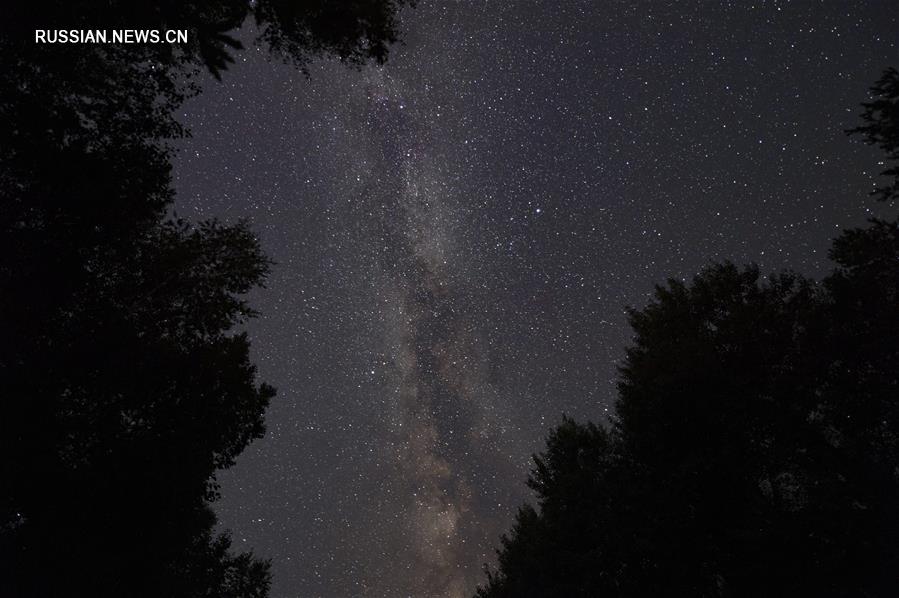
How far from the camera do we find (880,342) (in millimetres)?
13938

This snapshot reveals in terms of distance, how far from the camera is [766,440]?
15086 mm

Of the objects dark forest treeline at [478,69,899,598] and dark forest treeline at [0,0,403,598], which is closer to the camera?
dark forest treeline at [0,0,403,598]

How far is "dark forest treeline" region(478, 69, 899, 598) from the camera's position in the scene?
42.3 feet

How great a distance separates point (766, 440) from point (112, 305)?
58.7 feet

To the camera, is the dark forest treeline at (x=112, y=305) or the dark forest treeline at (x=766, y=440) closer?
the dark forest treeline at (x=112, y=305)

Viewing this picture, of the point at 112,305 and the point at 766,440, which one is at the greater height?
the point at 112,305

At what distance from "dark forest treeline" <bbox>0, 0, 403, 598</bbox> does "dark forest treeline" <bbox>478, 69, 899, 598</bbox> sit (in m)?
12.1

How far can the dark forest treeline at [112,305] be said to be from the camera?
729 cm

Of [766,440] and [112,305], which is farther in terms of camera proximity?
[766,440]

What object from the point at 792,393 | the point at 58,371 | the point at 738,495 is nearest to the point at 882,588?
the point at 738,495

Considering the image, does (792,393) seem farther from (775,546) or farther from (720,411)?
(775,546)

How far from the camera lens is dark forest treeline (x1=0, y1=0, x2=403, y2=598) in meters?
7.29

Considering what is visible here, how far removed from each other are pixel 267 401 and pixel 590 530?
14.6m

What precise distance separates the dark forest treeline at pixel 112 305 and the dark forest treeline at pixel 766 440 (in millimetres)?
12125
